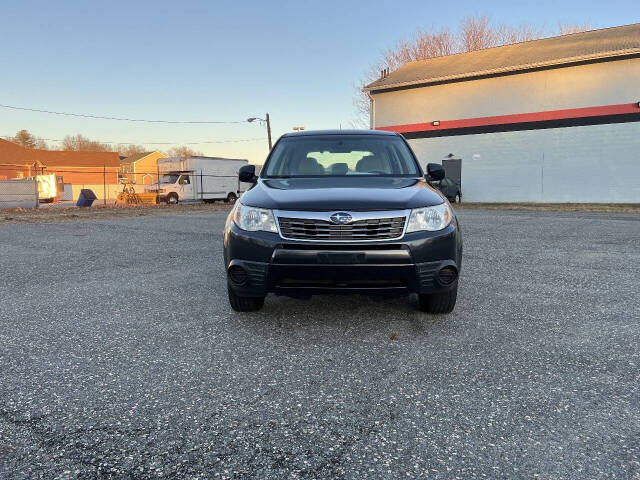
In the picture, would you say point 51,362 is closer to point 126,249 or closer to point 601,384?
point 601,384

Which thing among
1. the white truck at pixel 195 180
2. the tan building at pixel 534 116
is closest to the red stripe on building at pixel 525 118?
the tan building at pixel 534 116

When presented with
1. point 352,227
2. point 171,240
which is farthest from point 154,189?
point 352,227

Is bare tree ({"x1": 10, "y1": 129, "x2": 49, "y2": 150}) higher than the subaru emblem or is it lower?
higher

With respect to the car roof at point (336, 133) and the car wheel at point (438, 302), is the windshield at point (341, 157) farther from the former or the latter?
the car wheel at point (438, 302)

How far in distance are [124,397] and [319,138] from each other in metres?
3.39

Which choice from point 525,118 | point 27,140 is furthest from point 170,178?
point 27,140

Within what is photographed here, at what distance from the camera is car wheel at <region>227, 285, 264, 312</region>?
3678 mm

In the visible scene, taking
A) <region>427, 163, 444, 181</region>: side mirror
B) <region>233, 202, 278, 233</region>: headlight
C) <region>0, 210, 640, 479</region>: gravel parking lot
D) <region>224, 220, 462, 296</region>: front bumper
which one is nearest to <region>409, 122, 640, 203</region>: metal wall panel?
<region>0, 210, 640, 479</region>: gravel parking lot

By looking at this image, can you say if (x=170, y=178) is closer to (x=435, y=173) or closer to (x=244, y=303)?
(x=435, y=173)

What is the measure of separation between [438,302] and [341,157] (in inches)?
73.6

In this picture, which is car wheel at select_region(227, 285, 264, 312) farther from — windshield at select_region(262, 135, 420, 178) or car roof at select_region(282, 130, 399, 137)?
car roof at select_region(282, 130, 399, 137)

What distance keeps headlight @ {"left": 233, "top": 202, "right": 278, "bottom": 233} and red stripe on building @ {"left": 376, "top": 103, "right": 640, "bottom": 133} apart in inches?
997

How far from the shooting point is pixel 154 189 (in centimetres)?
2742

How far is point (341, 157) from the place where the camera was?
4680 mm
